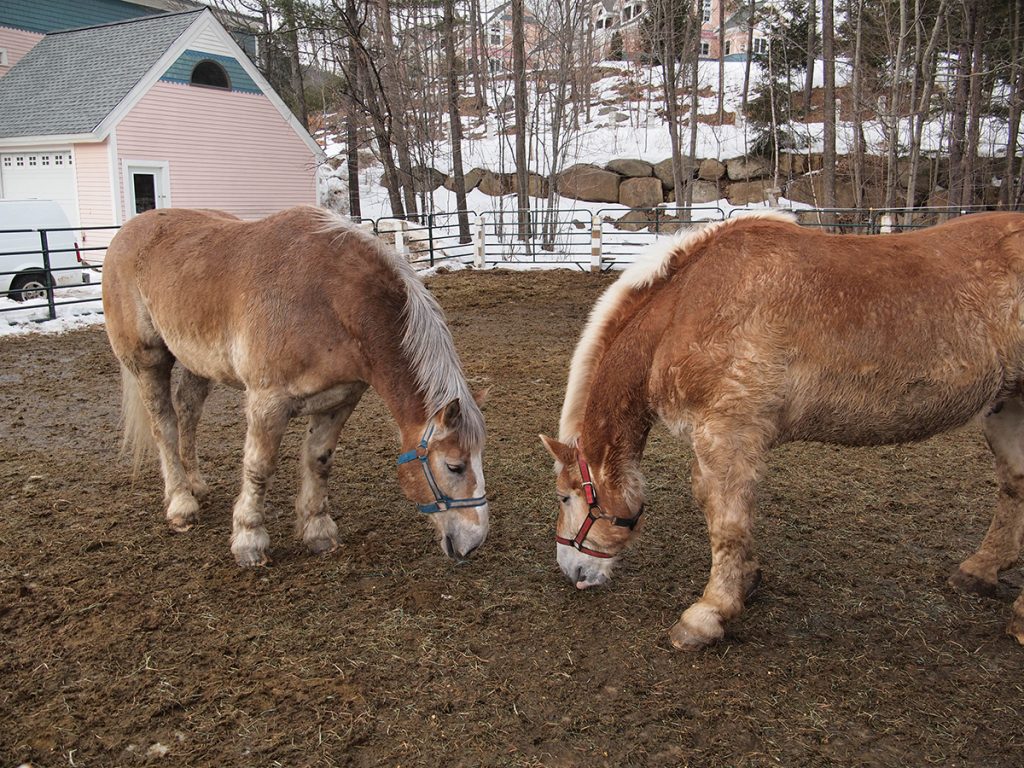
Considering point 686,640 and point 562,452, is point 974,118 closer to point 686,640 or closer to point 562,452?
point 562,452

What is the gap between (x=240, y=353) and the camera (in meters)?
3.56

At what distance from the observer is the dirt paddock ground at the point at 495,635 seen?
→ 2410 mm

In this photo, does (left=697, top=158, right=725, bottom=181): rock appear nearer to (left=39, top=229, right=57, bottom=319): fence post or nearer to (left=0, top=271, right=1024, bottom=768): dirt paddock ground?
(left=39, top=229, right=57, bottom=319): fence post

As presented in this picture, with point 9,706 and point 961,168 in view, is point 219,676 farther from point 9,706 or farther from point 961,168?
point 961,168

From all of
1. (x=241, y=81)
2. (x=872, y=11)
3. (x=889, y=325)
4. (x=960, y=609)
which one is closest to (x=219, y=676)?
(x=889, y=325)

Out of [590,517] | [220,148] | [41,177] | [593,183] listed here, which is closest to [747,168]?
[593,183]

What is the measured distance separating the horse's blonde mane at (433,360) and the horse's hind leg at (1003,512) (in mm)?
2250

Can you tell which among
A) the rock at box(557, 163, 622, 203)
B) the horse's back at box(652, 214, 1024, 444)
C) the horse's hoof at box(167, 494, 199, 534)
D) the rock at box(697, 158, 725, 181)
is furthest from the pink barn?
the horse's back at box(652, 214, 1024, 444)

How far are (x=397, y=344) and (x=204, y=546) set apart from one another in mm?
1569

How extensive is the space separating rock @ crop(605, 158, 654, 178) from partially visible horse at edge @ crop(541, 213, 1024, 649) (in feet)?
74.1

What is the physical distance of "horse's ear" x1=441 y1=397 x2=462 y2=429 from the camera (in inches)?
124

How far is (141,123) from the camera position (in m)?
17.2

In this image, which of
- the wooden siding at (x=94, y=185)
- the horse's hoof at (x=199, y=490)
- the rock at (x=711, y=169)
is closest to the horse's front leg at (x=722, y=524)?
the horse's hoof at (x=199, y=490)

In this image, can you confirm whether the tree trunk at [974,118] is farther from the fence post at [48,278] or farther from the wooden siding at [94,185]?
→ the wooden siding at [94,185]
